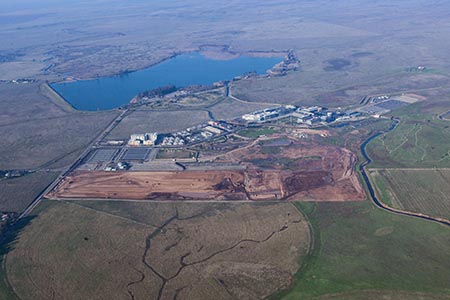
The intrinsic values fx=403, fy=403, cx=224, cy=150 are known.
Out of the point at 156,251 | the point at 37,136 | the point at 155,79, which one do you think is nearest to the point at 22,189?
the point at 37,136

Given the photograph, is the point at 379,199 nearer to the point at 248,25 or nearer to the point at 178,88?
the point at 178,88

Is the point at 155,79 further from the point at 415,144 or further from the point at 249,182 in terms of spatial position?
the point at 415,144

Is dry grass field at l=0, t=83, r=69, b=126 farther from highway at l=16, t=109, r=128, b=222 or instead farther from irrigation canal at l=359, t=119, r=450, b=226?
irrigation canal at l=359, t=119, r=450, b=226

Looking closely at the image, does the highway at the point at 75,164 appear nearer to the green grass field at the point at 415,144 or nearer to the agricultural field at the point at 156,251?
the agricultural field at the point at 156,251

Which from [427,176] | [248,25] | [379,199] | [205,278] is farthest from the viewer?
[248,25]

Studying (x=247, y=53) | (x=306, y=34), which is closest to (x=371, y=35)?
(x=306, y=34)

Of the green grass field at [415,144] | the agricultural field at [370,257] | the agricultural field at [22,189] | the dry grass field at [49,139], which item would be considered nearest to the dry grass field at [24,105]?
the dry grass field at [49,139]
